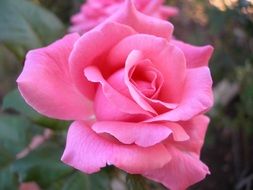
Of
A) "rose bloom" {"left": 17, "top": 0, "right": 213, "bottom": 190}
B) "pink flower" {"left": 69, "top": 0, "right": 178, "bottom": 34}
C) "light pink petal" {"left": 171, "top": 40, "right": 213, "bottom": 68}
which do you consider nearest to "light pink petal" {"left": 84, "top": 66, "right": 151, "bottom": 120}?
"rose bloom" {"left": 17, "top": 0, "right": 213, "bottom": 190}

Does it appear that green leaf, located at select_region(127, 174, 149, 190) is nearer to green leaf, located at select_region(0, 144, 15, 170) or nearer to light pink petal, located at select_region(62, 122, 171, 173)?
light pink petal, located at select_region(62, 122, 171, 173)

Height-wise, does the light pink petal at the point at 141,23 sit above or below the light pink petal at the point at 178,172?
above

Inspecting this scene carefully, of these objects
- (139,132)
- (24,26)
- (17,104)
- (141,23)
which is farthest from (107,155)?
(24,26)

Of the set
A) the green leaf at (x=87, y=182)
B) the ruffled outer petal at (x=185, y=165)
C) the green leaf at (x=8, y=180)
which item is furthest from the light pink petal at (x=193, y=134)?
the green leaf at (x=8, y=180)

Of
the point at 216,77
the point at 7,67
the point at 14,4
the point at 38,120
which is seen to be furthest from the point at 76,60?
the point at 7,67

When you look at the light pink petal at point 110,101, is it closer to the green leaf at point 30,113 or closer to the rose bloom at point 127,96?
the rose bloom at point 127,96

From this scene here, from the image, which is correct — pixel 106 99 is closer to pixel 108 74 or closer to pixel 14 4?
pixel 108 74
